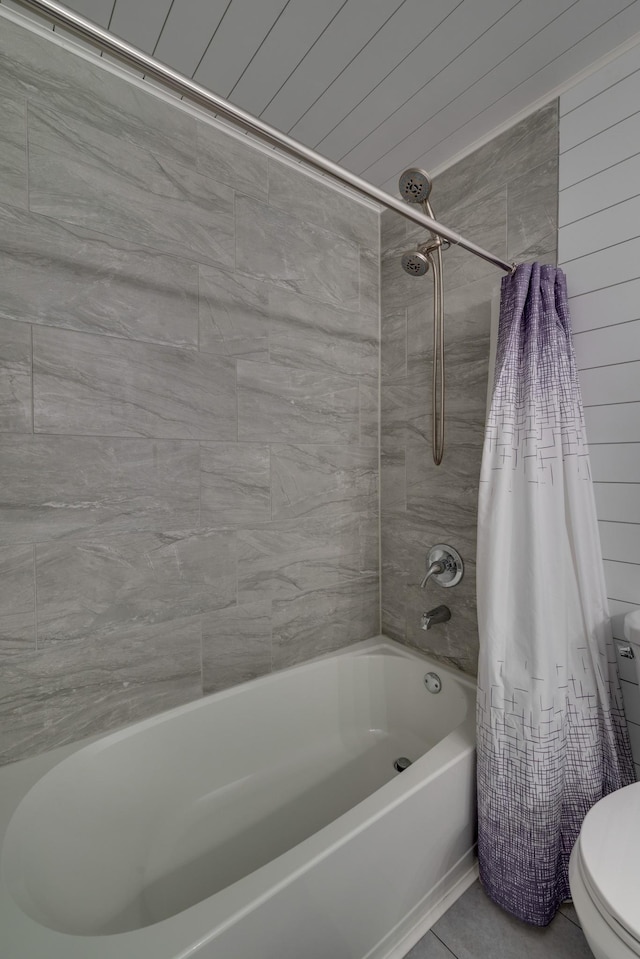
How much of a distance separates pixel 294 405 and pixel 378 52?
3.57 ft

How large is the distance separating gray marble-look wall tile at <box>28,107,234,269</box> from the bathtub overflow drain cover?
6.38ft

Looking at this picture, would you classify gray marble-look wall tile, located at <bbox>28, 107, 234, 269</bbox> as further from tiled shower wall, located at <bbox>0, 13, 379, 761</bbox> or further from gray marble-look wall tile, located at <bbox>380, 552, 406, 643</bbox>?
gray marble-look wall tile, located at <bbox>380, 552, 406, 643</bbox>

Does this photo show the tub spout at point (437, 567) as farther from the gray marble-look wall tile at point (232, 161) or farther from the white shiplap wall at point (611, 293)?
the gray marble-look wall tile at point (232, 161)

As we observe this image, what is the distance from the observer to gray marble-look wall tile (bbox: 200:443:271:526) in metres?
1.61

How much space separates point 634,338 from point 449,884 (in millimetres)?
1692

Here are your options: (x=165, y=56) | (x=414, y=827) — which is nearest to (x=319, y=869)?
(x=414, y=827)

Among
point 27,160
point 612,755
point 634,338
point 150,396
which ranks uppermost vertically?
point 27,160

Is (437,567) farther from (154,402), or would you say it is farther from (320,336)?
(154,402)

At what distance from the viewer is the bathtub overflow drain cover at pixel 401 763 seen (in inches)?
67.9

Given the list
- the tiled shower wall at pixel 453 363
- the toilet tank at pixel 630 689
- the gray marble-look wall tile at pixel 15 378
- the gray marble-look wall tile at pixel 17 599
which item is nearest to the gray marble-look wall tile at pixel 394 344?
the tiled shower wall at pixel 453 363

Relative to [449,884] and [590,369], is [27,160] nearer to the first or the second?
[590,369]

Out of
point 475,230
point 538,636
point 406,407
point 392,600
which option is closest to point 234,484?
point 406,407

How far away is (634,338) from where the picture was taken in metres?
1.33

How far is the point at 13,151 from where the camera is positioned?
1241 mm
